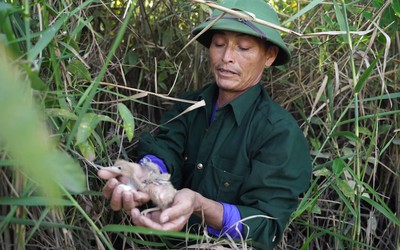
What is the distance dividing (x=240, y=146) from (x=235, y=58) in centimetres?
25

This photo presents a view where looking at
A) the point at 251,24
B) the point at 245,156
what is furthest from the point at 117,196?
the point at 251,24

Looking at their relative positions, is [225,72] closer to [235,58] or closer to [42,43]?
[235,58]

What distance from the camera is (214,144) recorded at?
1722 millimetres

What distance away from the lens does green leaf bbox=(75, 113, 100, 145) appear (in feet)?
4.03

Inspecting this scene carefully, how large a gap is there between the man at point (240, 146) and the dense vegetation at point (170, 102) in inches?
3.6

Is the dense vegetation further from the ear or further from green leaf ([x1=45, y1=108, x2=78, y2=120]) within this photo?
the ear

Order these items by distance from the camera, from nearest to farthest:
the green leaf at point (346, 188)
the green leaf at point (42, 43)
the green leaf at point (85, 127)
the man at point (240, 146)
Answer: the green leaf at point (42, 43) → the green leaf at point (85, 127) → the man at point (240, 146) → the green leaf at point (346, 188)

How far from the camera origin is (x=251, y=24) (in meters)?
1.62

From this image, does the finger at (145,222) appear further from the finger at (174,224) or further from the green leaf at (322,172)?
the green leaf at (322,172)

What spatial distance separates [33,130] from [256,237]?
1179mm

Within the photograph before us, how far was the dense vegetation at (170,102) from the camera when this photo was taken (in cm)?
126

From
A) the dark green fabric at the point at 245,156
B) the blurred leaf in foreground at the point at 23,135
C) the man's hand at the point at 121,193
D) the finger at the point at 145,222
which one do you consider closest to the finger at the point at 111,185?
the man's hand at the point at 121,193

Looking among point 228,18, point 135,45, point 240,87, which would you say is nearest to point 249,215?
point 240,87

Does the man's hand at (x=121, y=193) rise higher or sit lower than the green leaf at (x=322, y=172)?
higher
